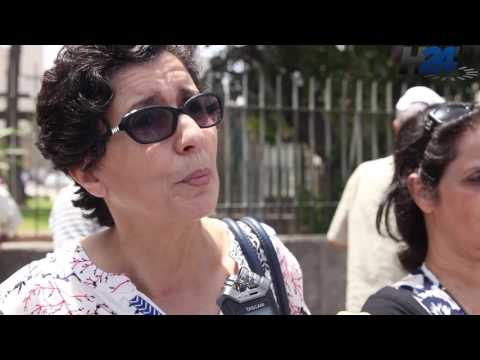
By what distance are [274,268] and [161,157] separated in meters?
0.38

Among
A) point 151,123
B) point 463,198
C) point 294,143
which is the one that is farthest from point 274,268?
point 294,143

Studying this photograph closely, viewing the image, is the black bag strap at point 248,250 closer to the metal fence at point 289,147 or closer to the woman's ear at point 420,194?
the woman's ear at point 420,194

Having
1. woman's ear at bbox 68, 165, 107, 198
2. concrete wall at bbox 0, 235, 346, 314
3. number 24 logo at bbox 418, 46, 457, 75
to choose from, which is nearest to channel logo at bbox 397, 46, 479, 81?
number 24 logo at bbox 418, 46, 457, 75

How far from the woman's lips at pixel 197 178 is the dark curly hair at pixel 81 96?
23 centimetres

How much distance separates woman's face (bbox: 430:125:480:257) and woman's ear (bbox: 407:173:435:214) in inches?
1.0

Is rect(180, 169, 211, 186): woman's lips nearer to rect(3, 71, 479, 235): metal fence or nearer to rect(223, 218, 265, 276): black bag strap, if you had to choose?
rect(223, 218, 265, 276): black bag strap

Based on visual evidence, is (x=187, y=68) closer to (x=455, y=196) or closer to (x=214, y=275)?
(x=214, y=275)

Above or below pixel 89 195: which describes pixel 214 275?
below

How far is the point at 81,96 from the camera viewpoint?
1427 millimetres

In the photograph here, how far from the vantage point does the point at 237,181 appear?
5277 millimetres

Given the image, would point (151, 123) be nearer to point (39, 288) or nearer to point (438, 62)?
point (39, 288)

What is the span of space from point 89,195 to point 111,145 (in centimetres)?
32
